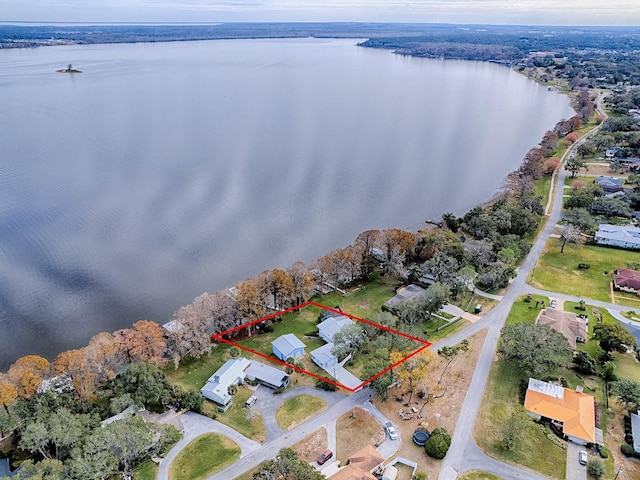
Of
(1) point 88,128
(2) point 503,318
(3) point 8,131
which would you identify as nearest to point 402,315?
(2) point 503,318

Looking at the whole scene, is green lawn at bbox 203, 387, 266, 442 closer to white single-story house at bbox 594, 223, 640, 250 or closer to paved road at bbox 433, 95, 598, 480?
paved road at bbox 433, 95, 598, 480

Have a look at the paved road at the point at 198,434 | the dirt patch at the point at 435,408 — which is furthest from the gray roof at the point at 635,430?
the paved road at the point at 198,434

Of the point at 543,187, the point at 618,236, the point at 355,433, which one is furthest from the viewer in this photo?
the point at 543,187

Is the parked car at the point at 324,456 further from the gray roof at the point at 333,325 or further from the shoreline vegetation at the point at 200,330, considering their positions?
the gray roof at the point at 333,325

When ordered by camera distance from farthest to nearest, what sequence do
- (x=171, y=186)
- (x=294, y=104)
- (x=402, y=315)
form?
(x=294, y=104) → (x=171, y=186) → (x=402, y=315)

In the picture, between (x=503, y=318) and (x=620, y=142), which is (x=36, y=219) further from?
(x=620, y=142)

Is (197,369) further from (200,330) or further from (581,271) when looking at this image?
(581,271)

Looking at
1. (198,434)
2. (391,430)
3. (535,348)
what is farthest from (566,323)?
(198,434)
